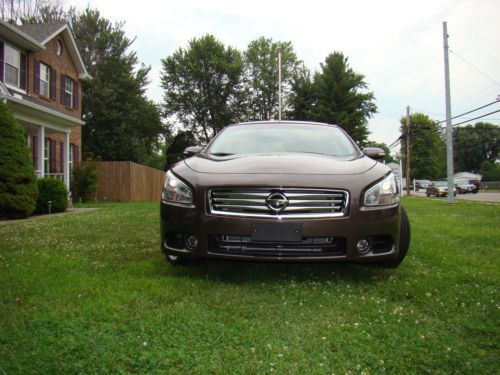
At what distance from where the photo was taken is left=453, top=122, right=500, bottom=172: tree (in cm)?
8069

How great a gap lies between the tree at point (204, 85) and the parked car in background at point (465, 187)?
21614 mm

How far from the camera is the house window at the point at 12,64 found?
571 inches

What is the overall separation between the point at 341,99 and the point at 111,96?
1820 cm

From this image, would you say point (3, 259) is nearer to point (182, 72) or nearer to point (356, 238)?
point (356, 238)

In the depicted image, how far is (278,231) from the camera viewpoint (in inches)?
120

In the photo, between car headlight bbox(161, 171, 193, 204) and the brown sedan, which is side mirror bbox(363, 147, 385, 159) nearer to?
the brown sedan

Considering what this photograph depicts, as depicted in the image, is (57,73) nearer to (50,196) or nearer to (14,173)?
(50,196)

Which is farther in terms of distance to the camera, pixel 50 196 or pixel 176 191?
pixel 50 196

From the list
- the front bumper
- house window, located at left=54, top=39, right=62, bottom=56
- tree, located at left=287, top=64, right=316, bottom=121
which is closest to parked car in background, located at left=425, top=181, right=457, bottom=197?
tree, located at left=287, top=64, right=316, bottom=121

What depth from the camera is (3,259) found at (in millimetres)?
4285

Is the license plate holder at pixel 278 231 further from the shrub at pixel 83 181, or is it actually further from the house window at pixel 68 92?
the house window at pixel 68 92

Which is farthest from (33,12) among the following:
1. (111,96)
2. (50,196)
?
(50,196)

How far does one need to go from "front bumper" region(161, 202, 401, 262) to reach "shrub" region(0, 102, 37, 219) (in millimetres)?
7398

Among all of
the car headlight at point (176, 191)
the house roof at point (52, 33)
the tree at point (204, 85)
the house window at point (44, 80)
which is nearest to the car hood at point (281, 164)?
the car headlight at point (176, 191)
